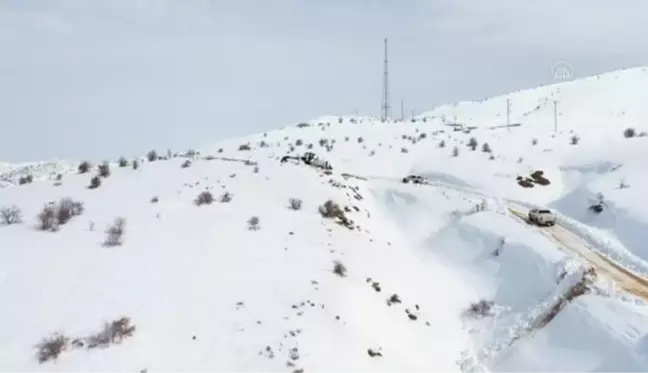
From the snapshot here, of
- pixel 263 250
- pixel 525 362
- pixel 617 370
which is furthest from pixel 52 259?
pixel 617 370

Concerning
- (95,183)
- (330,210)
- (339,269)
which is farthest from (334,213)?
(95,183)

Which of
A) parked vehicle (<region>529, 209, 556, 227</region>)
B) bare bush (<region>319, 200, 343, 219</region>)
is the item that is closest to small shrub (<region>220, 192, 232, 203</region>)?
bare bush (<region>319, 200, 343, 219</region>)

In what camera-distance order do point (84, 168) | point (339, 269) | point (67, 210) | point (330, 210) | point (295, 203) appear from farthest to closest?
point (84, 168) → point (295, 203) → point (330, 210) → point (67, 210) → point (339, 269)

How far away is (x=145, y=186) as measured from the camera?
27234 mm

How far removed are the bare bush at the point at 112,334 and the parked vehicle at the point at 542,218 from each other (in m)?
21.2

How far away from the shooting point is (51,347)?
12383mm

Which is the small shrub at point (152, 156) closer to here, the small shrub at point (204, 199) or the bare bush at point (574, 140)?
the small shrub at point (204, 199)

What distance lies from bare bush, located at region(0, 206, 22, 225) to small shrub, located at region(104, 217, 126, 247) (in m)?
3.72

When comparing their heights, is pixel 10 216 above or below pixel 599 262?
above

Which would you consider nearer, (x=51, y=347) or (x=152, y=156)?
(x=51, y=347)

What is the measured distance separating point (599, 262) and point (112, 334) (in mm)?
18452

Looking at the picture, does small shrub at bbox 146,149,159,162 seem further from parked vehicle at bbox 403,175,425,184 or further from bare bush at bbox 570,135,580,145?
bare bush at bbox 570,135,580,145

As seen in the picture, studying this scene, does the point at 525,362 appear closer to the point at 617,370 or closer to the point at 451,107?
the point at 617,370

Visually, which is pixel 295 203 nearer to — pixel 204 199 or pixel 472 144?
pixel 204 199
